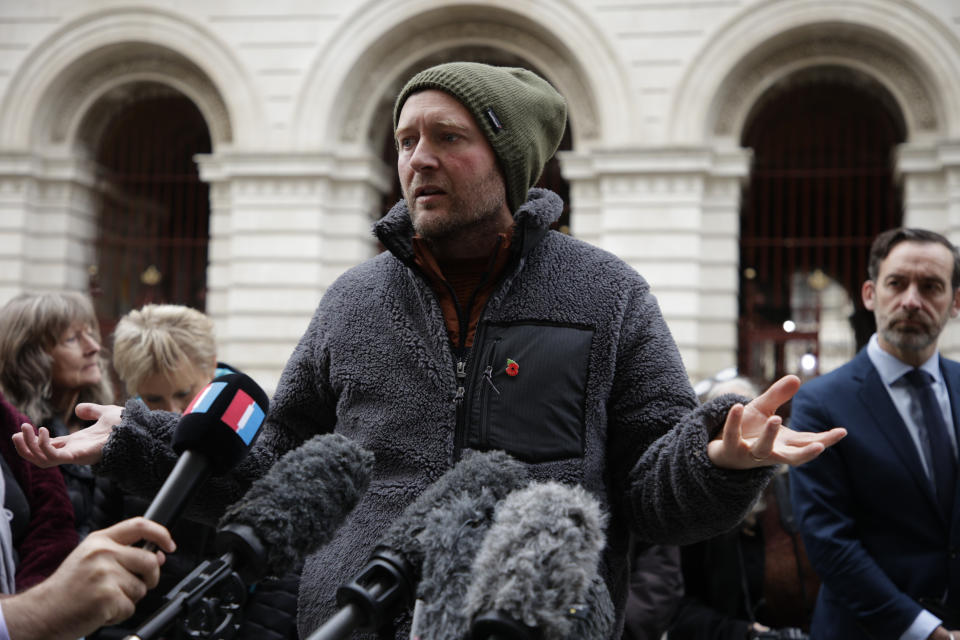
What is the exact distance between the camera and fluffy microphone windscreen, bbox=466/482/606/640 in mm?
1290

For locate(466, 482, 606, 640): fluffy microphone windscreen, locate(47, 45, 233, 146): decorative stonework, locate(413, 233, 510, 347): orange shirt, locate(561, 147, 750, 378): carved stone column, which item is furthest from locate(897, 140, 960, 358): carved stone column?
locate(466, 482, 606, 640): fluffy microphone windscreen

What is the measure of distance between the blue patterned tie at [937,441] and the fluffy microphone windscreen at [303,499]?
2.32 m

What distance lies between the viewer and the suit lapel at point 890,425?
3047mm

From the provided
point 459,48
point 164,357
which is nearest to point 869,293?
point 164,357

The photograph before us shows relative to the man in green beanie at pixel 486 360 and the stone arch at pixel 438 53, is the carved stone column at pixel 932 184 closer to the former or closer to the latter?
the stone arch at pixel 438 53

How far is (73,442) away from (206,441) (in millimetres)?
562

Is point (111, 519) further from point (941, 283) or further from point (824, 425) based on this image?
point (941, 283)

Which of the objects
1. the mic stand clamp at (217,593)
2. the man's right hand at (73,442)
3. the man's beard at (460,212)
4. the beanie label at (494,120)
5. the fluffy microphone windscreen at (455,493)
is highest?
the beanie label at (494,120)

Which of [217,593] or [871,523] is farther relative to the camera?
[871,523]

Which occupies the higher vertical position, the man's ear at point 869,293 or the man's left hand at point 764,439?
the man's ear at point 869,293

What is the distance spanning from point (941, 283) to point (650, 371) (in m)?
1.90

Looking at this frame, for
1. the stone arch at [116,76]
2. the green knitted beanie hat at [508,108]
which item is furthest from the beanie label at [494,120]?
the stone arch at [116,76]

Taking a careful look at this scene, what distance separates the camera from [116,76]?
12891 millimetres

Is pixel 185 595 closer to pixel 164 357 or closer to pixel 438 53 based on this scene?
pixel 164 357
